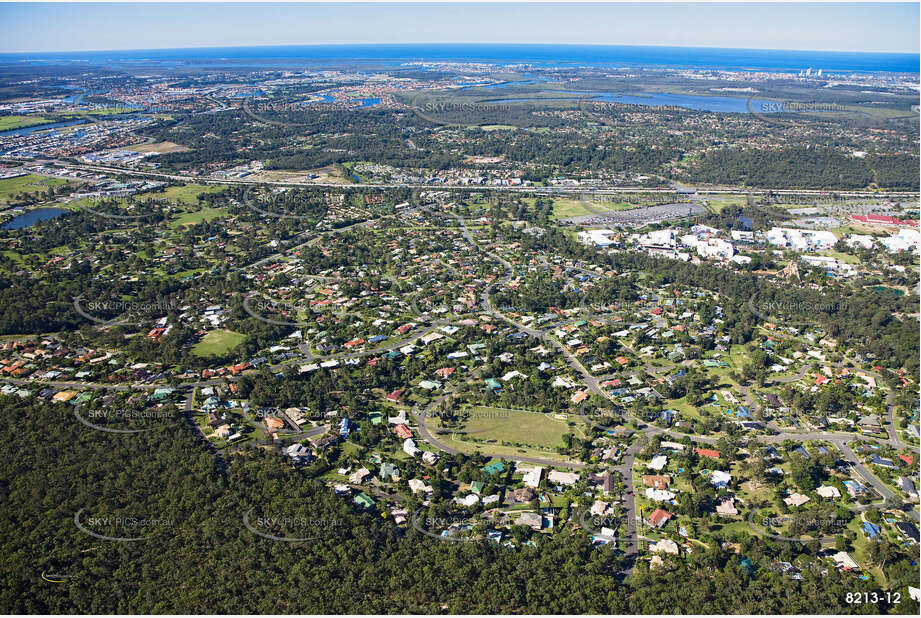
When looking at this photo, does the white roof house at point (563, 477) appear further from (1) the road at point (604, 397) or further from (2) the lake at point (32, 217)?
(2) the lake at point (32, 217)

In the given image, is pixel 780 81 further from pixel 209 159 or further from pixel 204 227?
pixel 204 227

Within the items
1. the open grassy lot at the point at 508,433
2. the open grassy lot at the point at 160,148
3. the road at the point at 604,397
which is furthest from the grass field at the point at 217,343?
the open grassy lot at the point at 160,148

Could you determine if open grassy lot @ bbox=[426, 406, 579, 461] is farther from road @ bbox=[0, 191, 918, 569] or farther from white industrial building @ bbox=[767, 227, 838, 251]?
white industrial building @ bbox=[767, 227, 838, 251]

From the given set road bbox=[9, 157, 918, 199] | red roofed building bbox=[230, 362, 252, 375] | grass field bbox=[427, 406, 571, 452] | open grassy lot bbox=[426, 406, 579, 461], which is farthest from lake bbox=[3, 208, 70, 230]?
grass field bbox=[427, 406, 571, 452]

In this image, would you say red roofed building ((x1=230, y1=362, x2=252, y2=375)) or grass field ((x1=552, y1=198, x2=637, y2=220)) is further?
grass field ((x1=552, y1=198, x2=637, y2=220))

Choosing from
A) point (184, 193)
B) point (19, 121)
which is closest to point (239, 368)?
point (184, 193)

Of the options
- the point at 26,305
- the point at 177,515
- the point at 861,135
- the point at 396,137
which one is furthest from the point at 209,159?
the point at 861,135

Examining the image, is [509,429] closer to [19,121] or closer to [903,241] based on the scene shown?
[903,241]
